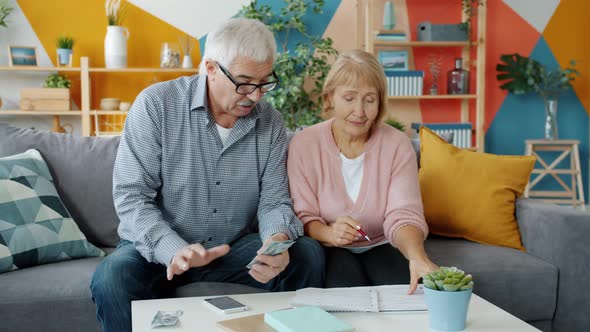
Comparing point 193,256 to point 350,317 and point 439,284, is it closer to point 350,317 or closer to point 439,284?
point 350,317

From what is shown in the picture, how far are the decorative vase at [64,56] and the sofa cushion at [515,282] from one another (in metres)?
3.72

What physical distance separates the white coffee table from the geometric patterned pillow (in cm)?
71

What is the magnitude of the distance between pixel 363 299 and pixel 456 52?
451 cm

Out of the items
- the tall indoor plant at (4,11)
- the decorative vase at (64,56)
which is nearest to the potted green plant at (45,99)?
the decorative vase at (64,56)

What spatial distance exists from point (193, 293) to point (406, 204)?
71 cm

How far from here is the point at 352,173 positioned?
82.7 inches

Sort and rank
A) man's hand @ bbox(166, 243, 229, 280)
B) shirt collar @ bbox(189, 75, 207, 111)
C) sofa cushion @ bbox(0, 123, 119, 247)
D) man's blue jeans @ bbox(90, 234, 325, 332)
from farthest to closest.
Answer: sofa cushion @ bbox(0, 123, 119, 247) < shirt collar @ bbox(189, 75, 207, 111) < man's blue jeans @ bbox(90, 234, 325, 332) < man's hand @ bbox(166, 243, 229, 280)

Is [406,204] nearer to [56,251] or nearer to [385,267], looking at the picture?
[385,267]

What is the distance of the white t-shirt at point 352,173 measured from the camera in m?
2.08

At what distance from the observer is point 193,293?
6.21 ft

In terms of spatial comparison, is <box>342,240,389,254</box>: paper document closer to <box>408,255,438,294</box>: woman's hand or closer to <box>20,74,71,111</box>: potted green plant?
<box>408,255,438,294</box>: woman's hand

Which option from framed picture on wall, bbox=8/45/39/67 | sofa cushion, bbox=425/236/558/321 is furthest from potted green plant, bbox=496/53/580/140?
framed picture on wall, bbox=8/45/39/67

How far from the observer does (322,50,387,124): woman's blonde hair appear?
6.64 feet

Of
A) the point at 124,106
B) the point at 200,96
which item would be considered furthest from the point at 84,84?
the point at 200,96
